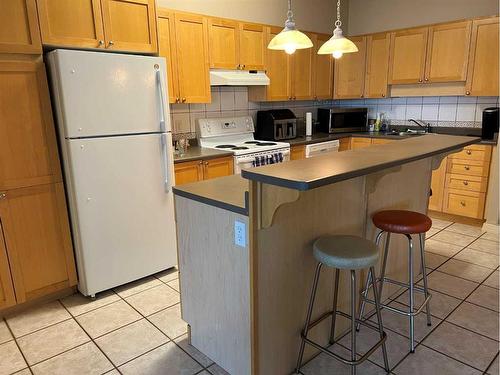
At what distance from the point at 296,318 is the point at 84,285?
1.64m

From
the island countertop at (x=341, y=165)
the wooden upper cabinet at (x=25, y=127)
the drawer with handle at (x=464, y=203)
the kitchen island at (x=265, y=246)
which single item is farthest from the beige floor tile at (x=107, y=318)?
the drawer with handle at (x=464, y=203)

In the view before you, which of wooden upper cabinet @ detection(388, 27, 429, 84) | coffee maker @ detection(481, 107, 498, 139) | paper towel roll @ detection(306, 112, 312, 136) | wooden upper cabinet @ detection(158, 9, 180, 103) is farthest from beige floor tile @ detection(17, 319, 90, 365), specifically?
wooden upper cabinet @ detection(388, 27, 429, 84)

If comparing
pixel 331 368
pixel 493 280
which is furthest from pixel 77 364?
pixel 493 280

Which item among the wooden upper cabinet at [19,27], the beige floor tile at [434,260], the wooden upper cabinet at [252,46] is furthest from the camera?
the wooden upper cabinet at [252,46]

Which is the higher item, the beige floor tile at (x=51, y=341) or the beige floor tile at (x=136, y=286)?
the beige floor tile at (x=136, y=286)

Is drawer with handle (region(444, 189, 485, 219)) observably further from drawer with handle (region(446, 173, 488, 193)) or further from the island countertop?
the island countertop

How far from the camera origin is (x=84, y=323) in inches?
94.7

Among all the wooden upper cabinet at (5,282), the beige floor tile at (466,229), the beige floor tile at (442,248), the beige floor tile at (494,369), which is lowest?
the beige floor tile at (494,369)

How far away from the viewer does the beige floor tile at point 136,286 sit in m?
2.80

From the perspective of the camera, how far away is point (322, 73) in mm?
4871

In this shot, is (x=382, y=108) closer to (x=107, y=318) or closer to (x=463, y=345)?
(x=463, y=345)

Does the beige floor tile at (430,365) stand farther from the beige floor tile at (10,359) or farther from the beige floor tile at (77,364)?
the beige floor tile at (10,359)

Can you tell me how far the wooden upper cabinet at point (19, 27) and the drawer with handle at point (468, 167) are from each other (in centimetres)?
405

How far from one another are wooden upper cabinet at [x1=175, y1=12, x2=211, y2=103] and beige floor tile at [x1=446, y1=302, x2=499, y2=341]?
283 cm
